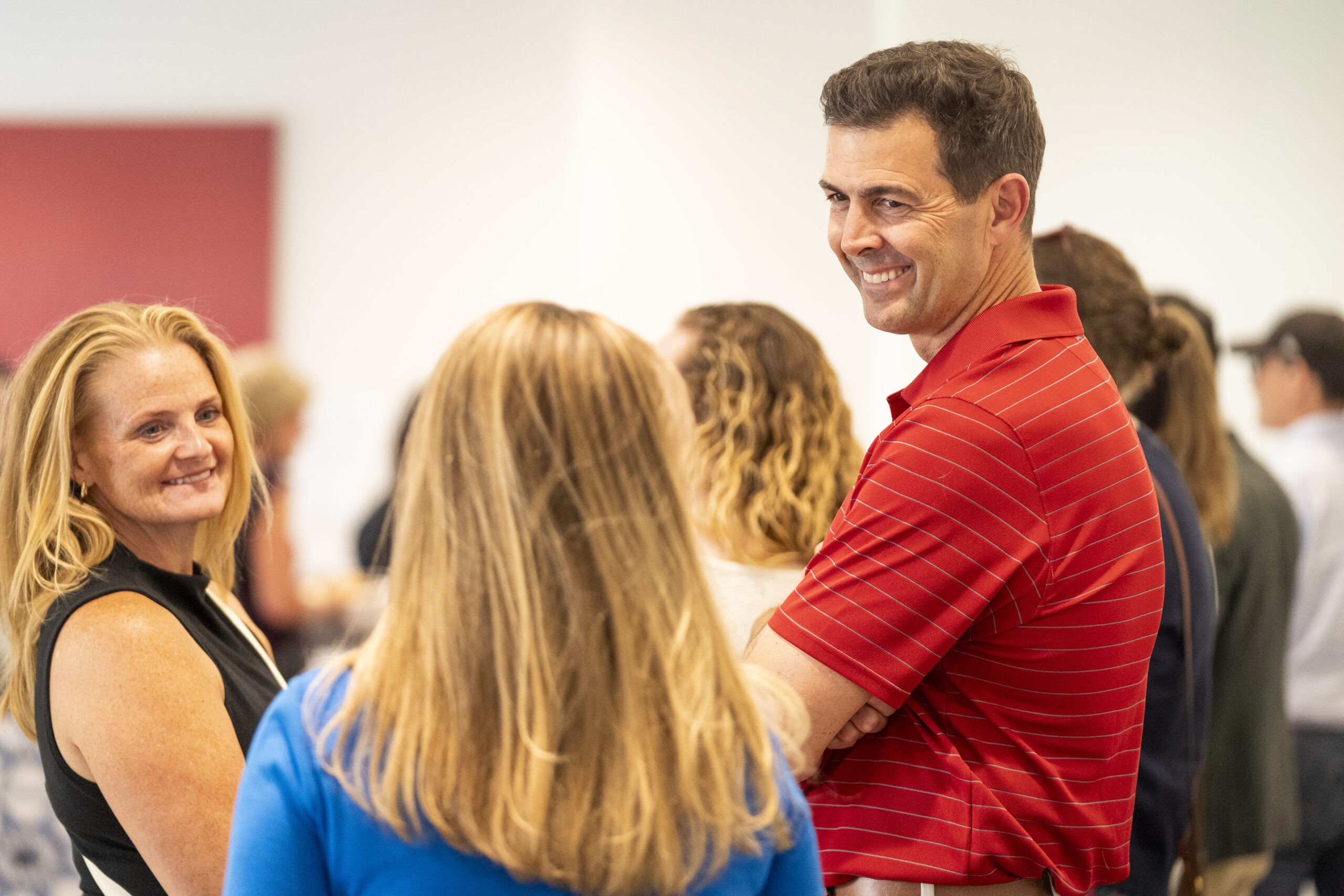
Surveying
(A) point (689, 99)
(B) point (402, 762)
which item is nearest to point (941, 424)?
(B) point (402, 762)

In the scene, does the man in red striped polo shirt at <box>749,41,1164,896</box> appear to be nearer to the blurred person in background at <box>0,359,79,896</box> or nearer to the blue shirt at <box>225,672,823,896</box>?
the blue shirt at <box>225,672,823,896</box>

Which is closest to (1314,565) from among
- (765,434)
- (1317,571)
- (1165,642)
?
(1317,571)

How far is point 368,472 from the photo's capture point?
405 centimetres

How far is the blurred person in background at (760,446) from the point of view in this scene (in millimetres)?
1754

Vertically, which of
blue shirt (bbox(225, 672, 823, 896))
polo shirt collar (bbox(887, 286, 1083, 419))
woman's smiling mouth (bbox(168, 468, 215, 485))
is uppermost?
polo shirt collar (bbox(887, 286, 1083, 419))

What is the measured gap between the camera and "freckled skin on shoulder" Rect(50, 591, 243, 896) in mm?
1285

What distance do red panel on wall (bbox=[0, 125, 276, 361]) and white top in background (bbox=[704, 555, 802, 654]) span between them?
278 cm

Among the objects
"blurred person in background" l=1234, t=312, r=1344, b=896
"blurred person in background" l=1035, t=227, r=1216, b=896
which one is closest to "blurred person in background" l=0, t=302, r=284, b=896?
"blurred person in background" l=1035, t=227, r=1216, b=896

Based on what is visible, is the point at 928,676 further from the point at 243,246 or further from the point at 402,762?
the point at 243,246

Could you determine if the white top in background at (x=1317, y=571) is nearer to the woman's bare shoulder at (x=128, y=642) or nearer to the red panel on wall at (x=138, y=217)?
the woman's bare shoulder at (x=128, y=642)

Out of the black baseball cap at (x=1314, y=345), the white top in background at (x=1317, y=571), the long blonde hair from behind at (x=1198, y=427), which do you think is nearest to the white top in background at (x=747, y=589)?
the long blonde hair from behind at (x=1198, y=427)

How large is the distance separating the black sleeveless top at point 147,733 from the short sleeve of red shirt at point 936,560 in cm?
73

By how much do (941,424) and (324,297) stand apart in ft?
10.5

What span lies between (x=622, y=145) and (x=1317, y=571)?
88.3 inches
